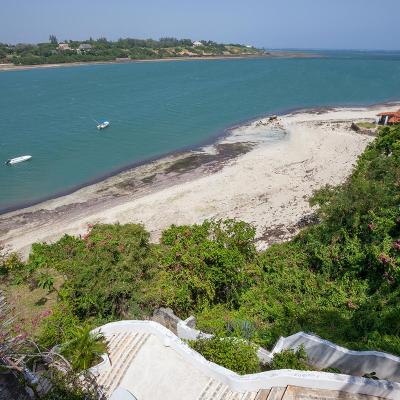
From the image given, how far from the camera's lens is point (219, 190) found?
2872 cm

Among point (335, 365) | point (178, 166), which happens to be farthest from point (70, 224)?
point (335, 365)

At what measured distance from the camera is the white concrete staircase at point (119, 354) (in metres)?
9.55

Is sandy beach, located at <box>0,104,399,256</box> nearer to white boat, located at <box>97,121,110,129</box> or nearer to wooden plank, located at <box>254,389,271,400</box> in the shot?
wooden plank, located at <box>254,389,271,400</box>

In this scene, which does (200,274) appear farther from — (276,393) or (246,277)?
(276,393)

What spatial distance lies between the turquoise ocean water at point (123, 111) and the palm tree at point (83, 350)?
23306 millimetres

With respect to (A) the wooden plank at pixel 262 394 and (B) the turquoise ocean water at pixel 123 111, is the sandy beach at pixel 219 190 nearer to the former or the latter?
(B) the turquoise ocean water at pixel 123 111

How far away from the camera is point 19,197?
31359 mm

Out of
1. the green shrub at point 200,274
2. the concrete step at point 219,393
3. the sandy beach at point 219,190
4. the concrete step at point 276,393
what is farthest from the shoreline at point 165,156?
the concrete step at point 276,393

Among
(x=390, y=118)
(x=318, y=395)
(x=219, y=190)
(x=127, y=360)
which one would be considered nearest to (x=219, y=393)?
(x=318, y=395)

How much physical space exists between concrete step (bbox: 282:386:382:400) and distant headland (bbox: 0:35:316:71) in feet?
492

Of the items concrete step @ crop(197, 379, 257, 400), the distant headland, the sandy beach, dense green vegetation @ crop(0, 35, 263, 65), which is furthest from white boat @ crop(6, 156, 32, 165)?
dense green vegetation @ crop(0, 35, 263, 65)

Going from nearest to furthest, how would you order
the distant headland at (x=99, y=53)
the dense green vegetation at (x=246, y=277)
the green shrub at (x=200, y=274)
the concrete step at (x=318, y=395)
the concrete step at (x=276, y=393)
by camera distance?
the concrete step at (x=318, y=395), the concrete step at (x=276, y=393), the dense green vegetation at (x=246, y=277), the green shrub at (x=200, y=274), the distant headland at (x=99, y=53)

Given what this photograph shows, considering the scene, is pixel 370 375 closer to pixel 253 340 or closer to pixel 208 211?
pixel 253 340

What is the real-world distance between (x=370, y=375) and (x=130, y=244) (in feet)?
28.9
